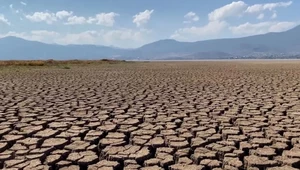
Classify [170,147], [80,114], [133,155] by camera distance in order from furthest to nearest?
[80,114] < [170,147] < [133,155]

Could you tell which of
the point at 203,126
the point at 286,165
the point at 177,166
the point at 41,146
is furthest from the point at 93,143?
the point at 286,165

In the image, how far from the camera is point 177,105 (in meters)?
5.78

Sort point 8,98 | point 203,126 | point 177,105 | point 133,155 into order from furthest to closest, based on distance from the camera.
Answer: point 8,98
point 177,105
point 203,126
point 133,155

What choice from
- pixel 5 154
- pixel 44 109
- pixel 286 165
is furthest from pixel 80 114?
pixel 286 165

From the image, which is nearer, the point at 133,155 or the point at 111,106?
the point at 133,155

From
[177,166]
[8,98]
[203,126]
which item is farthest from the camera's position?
[8,98]

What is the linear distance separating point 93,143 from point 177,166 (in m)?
1.04

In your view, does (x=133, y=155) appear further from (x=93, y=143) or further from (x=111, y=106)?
(x=111, y=106)

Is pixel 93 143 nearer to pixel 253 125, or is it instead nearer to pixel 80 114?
pixel 80 114

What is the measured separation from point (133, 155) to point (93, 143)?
596 mm

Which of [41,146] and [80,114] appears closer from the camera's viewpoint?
[41,146]

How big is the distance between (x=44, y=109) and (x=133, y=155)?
2.90m

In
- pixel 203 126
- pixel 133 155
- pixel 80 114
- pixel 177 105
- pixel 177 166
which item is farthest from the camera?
pixel 177 105

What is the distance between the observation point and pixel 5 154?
2.98 m
